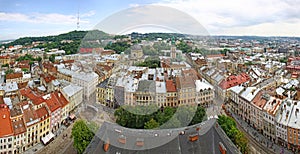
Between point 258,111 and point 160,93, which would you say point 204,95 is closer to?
point 160,93

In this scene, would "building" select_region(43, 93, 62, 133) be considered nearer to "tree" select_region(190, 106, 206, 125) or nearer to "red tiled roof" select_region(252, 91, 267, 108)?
"tree" select_region(190, 106, 206, 125)

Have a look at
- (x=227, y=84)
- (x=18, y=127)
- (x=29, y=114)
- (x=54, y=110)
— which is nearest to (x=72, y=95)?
(x=54, y=110)

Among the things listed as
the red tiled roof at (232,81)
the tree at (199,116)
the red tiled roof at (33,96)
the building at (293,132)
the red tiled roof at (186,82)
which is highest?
the red tiled roof at (186,82)

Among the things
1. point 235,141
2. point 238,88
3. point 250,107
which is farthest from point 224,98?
point 235,141

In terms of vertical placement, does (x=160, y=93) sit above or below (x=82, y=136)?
above

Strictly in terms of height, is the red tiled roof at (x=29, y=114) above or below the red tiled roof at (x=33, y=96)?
below

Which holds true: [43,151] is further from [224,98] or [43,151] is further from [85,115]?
[224,98]

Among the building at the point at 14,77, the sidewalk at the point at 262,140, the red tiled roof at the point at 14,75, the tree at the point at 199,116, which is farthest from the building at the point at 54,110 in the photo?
the red tiled roof at the point at 14,75

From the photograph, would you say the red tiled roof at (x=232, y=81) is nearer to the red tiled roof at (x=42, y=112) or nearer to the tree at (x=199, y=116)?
the tree at (x=199, y=116)
